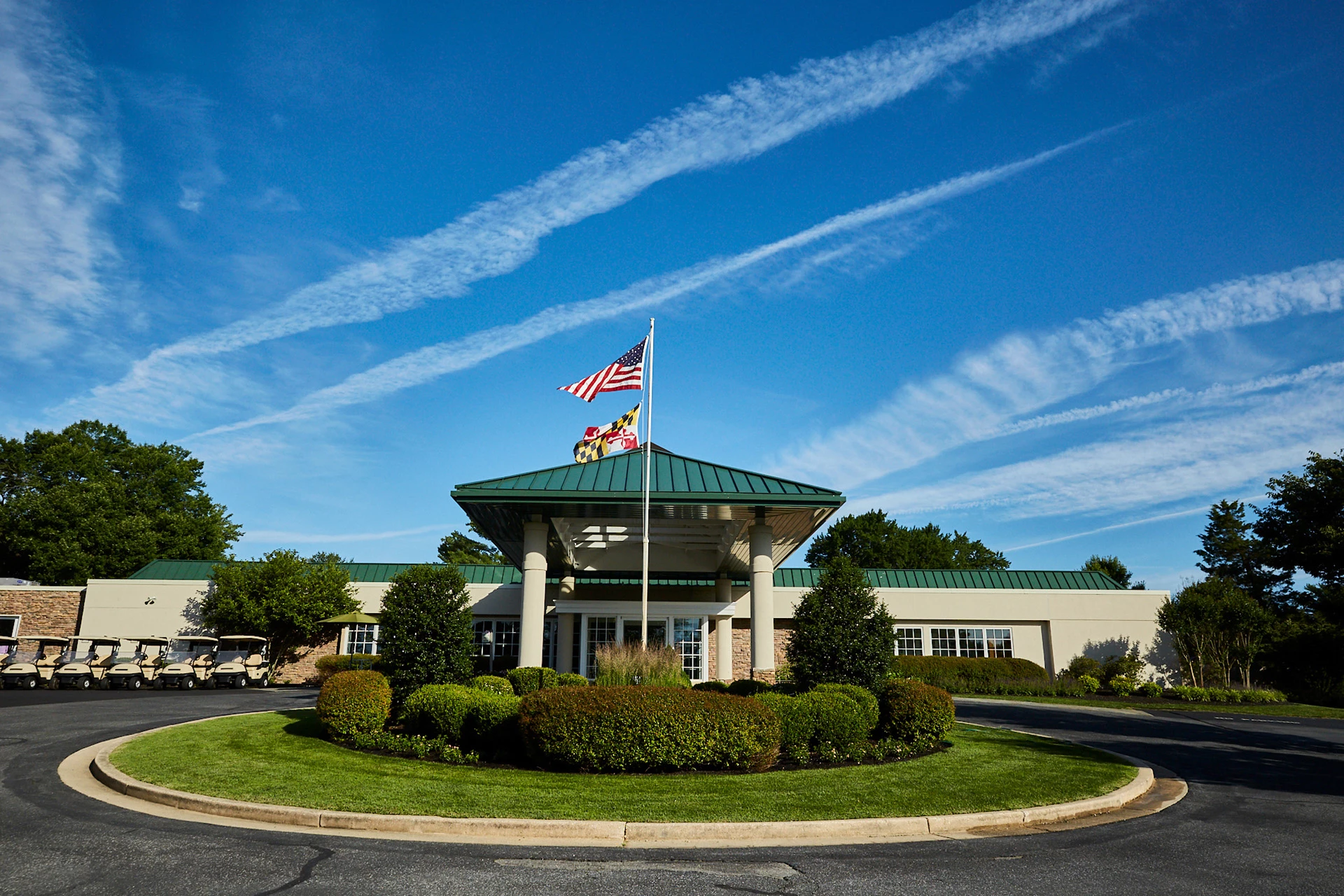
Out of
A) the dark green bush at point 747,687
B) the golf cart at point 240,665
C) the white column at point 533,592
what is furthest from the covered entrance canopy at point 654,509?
the golf cart at point 240,665

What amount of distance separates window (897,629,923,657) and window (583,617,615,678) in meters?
13.4

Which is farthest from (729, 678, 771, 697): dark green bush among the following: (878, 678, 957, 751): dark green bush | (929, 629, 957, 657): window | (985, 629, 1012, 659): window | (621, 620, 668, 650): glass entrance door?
(985, 629, 1012, 659): window

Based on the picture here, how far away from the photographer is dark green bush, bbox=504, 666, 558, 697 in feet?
50.0

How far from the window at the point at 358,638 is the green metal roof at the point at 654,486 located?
16.9 metres

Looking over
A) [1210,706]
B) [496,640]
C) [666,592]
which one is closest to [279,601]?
[496,640]

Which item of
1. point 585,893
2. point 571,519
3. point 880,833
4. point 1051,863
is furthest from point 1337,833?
point 571,519

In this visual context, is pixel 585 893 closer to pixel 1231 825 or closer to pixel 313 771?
pixel 313 771

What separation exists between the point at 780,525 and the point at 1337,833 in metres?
14.5

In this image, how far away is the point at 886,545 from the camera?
2451 inches

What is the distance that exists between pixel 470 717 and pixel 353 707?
82.1 inches

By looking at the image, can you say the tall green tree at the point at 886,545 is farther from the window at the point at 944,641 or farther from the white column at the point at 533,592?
the white column at the point at 533,592

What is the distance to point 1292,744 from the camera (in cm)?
1578

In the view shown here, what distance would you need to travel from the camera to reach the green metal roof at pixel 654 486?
1895 cm

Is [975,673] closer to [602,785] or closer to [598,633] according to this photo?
[598,633]
